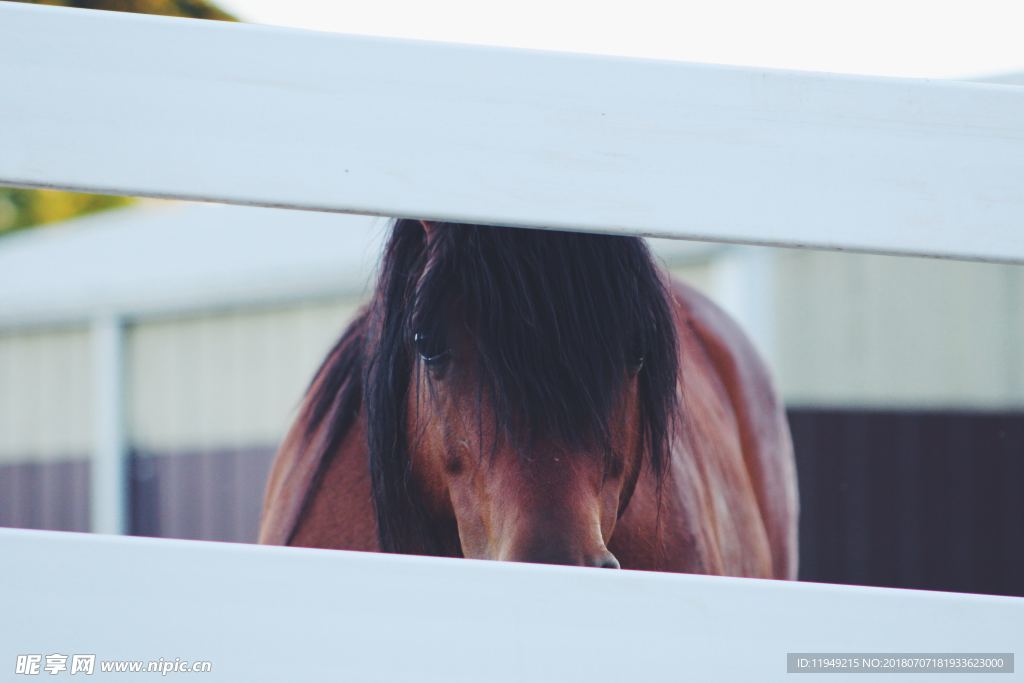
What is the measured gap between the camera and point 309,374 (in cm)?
649

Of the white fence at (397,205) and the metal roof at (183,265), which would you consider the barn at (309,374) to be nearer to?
the metal roof at (183,265)

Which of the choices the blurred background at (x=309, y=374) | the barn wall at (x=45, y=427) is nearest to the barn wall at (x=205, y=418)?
the blurred background at (x=309, y=374)

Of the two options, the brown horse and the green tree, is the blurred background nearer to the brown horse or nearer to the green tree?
the brown horse

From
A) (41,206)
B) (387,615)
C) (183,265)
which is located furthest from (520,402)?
(41,206)

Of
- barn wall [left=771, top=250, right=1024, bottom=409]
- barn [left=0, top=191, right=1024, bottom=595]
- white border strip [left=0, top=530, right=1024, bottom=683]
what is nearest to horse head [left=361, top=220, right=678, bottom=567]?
white border strip [left=0, top=530, right=1024, bottom=683]

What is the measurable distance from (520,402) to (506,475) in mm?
90

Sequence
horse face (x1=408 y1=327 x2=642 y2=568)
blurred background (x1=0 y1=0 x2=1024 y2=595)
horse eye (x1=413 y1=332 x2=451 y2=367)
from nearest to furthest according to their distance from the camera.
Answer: horse face (x1=408 y1=327 x2=642 y2=568)
horse eye (x1=413 y1=332 x2=451 y2=367)
blurred background (x1=0 y1=0 x2=1024 y2=595)

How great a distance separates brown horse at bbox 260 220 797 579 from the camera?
3.68 ft

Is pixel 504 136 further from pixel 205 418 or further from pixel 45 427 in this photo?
pixel 45 427

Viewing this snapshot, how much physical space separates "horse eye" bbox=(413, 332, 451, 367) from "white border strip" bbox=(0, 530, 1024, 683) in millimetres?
543

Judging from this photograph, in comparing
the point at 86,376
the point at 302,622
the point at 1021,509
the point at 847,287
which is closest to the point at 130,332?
the point at 86,376

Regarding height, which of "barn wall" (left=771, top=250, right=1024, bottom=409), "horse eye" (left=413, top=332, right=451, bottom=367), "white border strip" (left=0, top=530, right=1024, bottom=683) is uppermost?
"barn wall" (left=771, top=250, right=1024, bottom=409)

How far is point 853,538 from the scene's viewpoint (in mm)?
5766

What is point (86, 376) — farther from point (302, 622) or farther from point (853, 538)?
point (302, 622)
